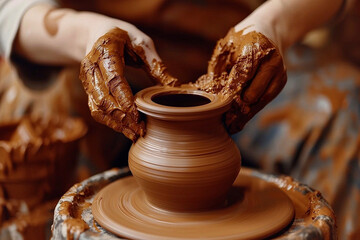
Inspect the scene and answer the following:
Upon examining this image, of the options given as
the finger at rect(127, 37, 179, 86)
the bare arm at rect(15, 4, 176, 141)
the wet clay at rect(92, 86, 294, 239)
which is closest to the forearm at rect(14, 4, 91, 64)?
the bare arm at rect(15, 4, 176, 141)

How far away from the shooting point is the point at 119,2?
83.3 inches

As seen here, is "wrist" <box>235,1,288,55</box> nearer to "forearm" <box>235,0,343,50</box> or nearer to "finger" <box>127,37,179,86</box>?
"forearm" <box>235,0,343,50</box>

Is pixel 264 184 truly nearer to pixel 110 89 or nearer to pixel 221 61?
pixel 221 61

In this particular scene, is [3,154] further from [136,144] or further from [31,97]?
[136,144]

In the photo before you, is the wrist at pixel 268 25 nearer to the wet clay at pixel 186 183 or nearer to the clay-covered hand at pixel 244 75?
the clay-covered hand at pixel 244 75

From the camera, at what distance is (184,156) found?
1229 mm

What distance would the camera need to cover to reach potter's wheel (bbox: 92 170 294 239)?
1.18m

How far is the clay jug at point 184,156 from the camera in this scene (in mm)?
1218

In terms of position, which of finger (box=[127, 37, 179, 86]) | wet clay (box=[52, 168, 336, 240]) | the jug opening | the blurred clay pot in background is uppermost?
finger (box=[127, 37, 179, 86])

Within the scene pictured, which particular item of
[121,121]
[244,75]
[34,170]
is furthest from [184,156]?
[34,170]

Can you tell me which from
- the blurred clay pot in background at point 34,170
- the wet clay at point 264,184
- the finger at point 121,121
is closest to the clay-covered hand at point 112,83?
the finger at point 121,121

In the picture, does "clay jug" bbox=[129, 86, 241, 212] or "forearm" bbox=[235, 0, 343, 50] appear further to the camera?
"forearm" bbox=[235, 0, 343, 50]

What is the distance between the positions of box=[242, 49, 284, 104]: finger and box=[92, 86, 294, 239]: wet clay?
0.43ft

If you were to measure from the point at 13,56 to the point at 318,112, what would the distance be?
1445 mm
